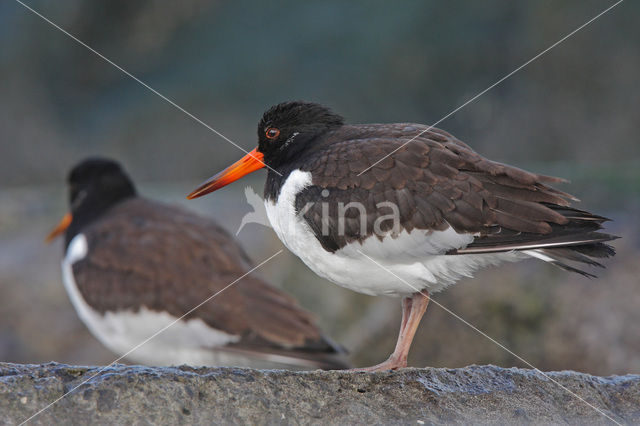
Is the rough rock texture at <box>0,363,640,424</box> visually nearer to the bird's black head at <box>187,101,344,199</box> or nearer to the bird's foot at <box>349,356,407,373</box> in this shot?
the bird's foot at <box>349,356,407,373</box>

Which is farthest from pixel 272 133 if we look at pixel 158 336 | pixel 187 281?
pixel 158 336

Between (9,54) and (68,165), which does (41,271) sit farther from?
(9,54)

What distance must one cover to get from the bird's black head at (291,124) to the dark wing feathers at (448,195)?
377 mm

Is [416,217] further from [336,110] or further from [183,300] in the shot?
[336,110]

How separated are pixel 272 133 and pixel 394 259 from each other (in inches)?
38.7

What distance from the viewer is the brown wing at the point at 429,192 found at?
9.96ft

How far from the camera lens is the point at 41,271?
24.0 ft

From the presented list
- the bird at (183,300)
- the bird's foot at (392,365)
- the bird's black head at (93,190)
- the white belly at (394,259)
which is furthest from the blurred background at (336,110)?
the white belly at (394,259)

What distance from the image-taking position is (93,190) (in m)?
6.26

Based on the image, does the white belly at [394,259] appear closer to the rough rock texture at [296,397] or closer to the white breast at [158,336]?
the rough rock texture at [296,397]

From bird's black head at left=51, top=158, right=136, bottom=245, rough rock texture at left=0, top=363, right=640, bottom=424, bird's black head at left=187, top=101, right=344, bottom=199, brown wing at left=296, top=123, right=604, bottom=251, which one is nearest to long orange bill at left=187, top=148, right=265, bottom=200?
bird's black head at left=187, top=101, right=344, bottom=199

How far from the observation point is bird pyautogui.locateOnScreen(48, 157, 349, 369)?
5.06 m

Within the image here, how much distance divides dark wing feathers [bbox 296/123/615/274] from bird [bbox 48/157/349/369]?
2.01 meters

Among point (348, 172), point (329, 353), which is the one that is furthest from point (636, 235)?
point (348, 172)
